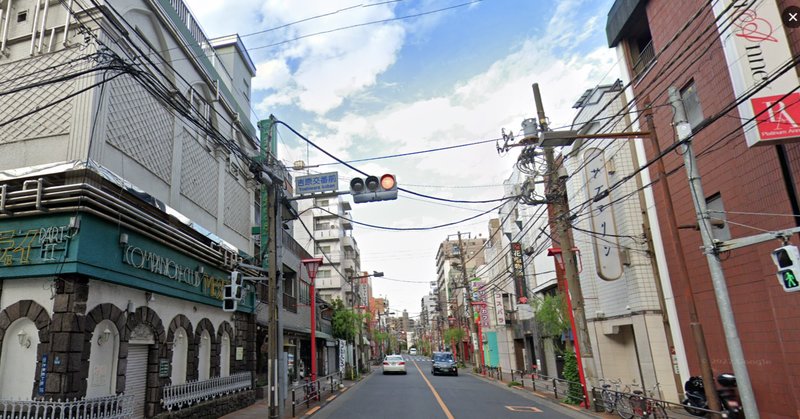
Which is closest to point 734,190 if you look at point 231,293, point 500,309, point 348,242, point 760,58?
point 760,58

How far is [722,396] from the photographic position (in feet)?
35.5

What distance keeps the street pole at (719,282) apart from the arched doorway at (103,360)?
1260 centimetres

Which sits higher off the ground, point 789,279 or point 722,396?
point 789,279

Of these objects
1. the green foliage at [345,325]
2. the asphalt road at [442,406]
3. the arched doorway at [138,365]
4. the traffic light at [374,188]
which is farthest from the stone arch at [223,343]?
A: the green foliage at [345,325]

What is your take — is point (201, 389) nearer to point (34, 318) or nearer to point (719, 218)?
point (34, 318)

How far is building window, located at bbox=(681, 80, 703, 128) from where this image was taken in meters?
13.8

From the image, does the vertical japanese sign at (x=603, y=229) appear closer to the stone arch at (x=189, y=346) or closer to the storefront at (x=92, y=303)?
the stone arch at (x=189, y=346)

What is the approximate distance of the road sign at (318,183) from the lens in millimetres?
11906

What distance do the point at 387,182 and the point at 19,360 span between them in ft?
27.3

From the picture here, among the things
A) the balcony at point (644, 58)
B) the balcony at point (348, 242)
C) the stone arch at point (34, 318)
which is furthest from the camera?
the balcony at point (348, 242)

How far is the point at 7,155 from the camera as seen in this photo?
1038 centimetres

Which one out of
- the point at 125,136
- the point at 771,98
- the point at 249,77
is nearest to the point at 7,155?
the point at 125,136

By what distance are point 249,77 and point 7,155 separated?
12.9 meters

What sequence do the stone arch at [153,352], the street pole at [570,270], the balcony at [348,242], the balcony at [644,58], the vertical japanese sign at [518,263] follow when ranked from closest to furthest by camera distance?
the stone arch at [153,352] < the street pole at [570,270] < the balcony at [644,58] < the vertical japanese sign at [518,263] < the balcony at [348,242]
